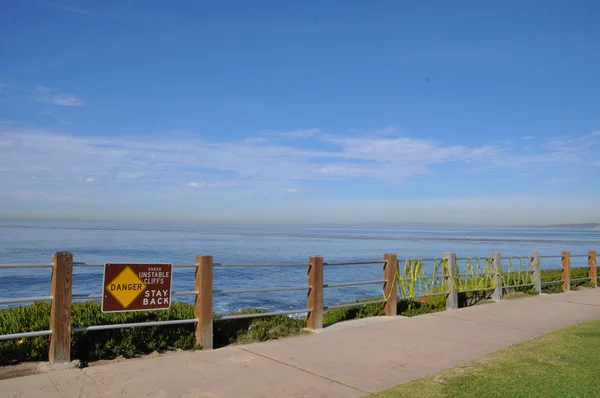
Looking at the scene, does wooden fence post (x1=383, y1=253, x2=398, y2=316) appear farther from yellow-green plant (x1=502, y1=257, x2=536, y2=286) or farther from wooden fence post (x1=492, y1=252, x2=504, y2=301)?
yellow-green plant (x1=502, y1=257, x2=536, y2=286)

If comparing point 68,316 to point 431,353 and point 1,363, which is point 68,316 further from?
point 431,353

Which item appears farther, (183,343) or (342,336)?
(342,336)

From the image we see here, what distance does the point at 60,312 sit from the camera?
20.2 feet

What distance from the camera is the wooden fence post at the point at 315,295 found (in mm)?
8875

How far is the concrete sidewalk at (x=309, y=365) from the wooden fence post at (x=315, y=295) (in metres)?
0.35

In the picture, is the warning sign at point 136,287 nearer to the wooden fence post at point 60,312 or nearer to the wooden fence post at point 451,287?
the wooden fence post at point 60,312

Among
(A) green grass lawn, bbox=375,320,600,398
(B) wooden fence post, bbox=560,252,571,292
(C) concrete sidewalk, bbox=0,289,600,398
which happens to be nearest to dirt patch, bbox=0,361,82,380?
(C) concrete sidewalk, bbox=0,289,600,398

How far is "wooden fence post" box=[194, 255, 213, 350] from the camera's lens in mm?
7316

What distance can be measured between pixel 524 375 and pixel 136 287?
4803mm

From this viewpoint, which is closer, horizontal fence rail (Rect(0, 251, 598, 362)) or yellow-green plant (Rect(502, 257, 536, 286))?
horizontal fence rail (Rect(0, 251, 598, 362))

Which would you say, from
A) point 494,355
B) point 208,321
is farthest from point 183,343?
point 494,355

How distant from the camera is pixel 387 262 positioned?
34.7ft

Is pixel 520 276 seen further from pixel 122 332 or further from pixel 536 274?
pixel 122 332

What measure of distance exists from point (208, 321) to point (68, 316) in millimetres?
1860
